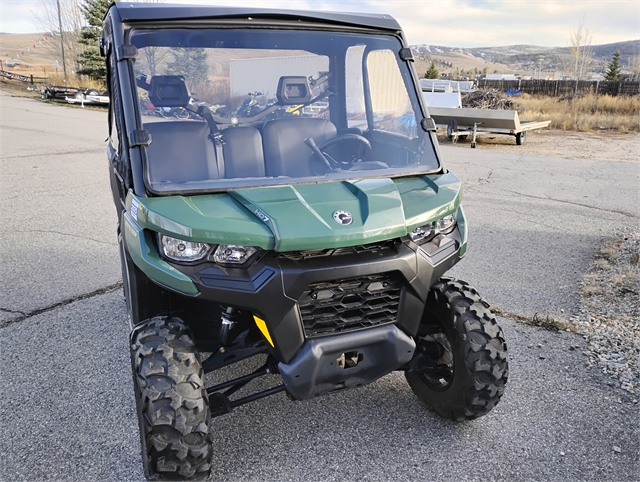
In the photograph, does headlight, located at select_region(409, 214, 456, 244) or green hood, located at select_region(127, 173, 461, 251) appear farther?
headlight, located at select_region(409, 214, 456, 244)

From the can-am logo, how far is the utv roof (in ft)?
4.11

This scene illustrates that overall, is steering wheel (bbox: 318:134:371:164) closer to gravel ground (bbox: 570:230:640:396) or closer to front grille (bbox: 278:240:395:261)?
front grille (bbox: 278:240:395:261)

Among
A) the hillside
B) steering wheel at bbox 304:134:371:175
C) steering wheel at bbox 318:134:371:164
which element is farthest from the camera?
the hillside

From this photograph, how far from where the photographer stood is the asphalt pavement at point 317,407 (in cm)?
280

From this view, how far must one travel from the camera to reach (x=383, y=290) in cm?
261

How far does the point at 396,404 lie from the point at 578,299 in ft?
8.04

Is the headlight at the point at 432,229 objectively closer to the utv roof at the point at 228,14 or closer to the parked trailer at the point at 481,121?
the utv roof at the point at 228,14

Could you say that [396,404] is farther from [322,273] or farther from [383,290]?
[322,273]

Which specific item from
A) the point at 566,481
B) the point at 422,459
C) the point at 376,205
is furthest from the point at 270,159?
the point at 566,481

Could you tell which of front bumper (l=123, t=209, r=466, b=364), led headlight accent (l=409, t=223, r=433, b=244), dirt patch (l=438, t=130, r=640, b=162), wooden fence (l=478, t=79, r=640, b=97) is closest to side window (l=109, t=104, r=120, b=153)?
front bumper (l=123, t=209, r=466, b=364)

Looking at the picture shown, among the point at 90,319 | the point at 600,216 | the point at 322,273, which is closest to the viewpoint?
the point at 322,273

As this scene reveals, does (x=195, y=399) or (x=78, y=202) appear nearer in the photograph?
(x=195, y=399)

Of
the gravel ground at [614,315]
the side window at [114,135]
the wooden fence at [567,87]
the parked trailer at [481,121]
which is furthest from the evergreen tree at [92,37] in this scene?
the gravel ground at [614,315]

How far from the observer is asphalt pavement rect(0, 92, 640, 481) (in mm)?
2799
